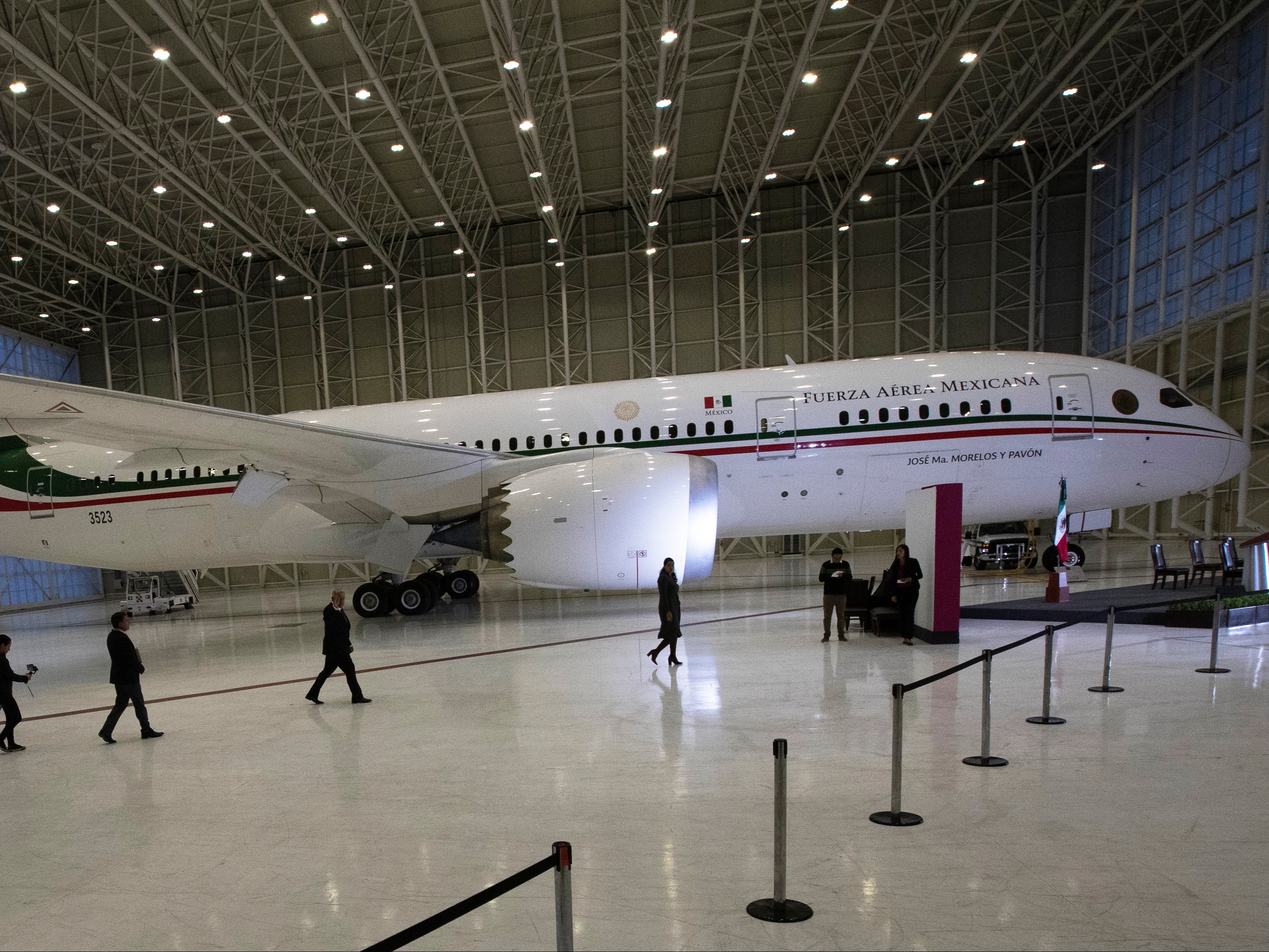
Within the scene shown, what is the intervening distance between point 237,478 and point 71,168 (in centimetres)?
1323

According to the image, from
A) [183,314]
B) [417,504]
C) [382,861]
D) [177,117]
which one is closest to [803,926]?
[382,861]

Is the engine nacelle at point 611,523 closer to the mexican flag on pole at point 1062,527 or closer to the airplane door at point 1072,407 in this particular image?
the mexican flag on pole at point 1062,527

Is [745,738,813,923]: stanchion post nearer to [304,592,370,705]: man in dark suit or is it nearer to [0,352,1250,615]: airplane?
[304,592,370,705]: man in dark suit

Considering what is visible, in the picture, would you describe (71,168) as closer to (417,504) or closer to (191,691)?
(417,504)

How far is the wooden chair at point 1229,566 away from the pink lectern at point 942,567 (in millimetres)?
6352

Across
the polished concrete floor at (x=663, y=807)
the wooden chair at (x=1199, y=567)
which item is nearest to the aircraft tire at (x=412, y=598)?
the polished concrete floor at (x=663, y=807)

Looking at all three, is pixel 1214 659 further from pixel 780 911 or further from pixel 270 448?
pixel 270 448

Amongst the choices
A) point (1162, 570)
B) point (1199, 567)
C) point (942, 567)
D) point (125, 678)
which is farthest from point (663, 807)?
point (1199, 567)

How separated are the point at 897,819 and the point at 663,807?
50.9 inches

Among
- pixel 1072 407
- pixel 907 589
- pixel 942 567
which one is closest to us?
pixel 942 567

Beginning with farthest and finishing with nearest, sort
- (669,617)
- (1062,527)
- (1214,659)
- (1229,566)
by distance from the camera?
A: (1229,566) < (1062,527) < (669,617) < (1214,659)

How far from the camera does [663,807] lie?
420 cm

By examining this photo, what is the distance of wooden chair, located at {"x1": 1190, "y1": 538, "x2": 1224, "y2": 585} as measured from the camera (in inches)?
464

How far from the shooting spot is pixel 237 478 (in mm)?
13234
